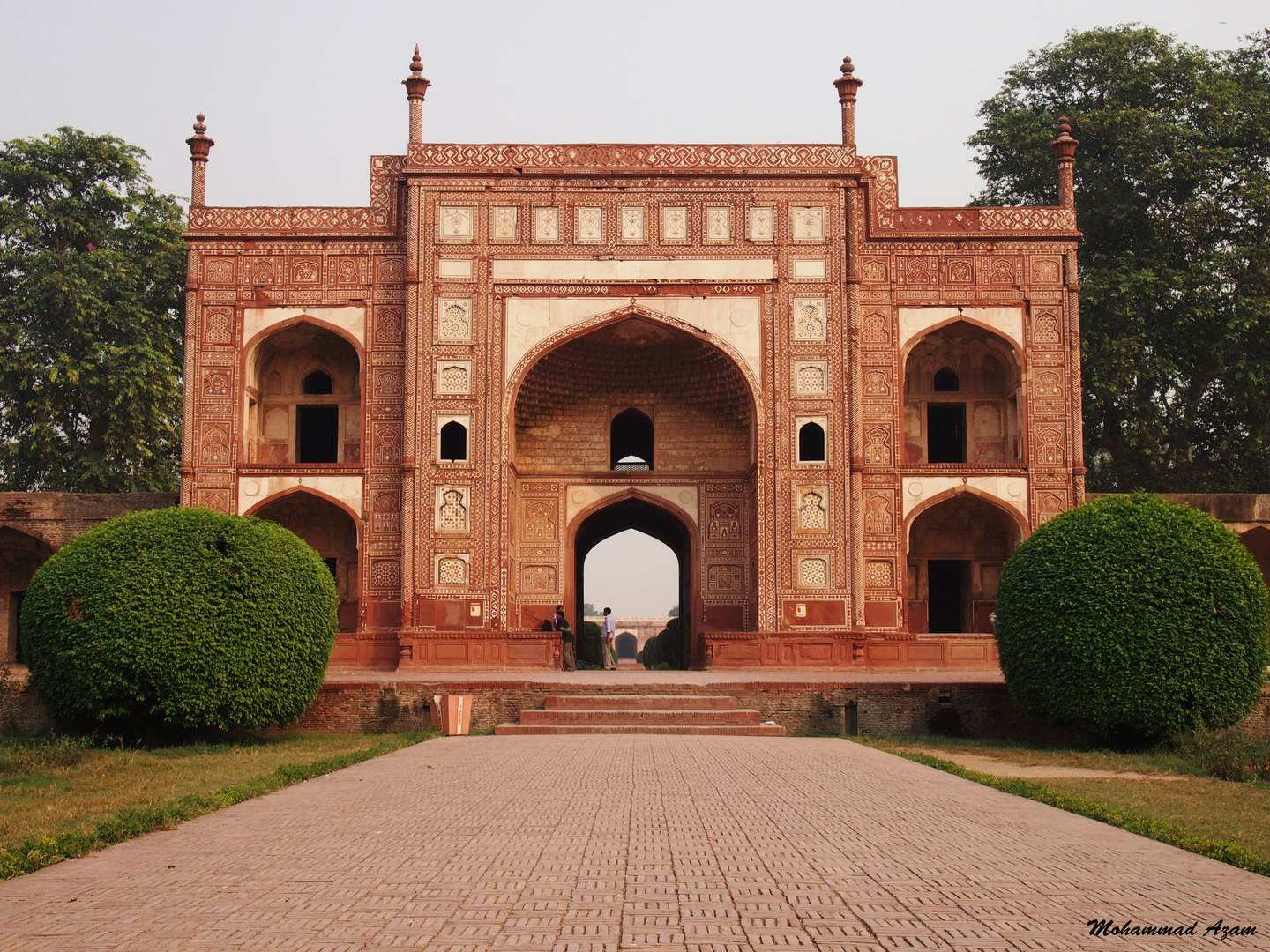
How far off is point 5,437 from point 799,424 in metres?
17.5

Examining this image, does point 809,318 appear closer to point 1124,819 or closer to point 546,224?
point 546,224

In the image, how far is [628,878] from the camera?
6.12m

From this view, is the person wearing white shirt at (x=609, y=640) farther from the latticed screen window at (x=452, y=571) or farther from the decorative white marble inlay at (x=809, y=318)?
the decorative white marble inlay at (x=809, y=318)

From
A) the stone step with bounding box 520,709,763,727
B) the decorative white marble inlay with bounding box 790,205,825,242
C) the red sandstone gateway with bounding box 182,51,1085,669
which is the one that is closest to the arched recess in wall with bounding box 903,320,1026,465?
the red sandstone gateway with bounding box 182,51,1085,669

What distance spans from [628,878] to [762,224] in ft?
55.1

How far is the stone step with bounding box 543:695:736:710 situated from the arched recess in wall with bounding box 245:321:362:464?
26.7 ft

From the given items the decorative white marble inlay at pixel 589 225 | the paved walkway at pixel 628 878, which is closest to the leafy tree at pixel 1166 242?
the decorative white marble inlay at pixel 589 225

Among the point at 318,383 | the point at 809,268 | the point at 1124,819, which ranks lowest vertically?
the point at 1124,819

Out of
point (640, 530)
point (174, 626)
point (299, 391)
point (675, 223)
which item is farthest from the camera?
point (640, 530)

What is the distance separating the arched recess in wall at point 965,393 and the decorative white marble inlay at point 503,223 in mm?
7138

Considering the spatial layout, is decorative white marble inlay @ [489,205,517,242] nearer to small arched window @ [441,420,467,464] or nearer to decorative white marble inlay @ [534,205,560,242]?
decorative white marble inlay @ [534,205,560,242]

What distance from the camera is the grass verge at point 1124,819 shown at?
6.79 m

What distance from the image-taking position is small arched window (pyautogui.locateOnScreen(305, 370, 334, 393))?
2316 centimetres

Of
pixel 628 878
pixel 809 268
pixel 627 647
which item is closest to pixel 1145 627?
pixel 628 878
